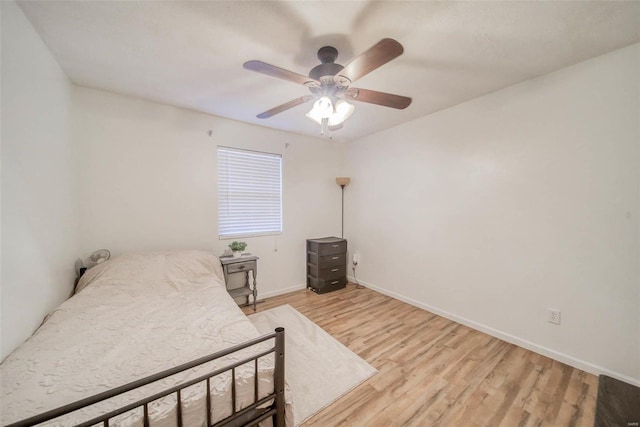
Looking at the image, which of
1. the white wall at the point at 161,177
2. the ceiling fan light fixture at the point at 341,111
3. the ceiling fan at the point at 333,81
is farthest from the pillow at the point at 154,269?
the ceiling fan light fixture at the point at 341,111

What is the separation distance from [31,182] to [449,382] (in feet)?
10.6

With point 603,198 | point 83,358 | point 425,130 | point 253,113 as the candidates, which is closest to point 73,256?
point 83,358

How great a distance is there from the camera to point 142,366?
3.67 feet

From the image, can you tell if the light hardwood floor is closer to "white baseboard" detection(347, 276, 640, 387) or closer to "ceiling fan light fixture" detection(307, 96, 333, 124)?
"white baseboard" detection(347, 276, 640, 387)

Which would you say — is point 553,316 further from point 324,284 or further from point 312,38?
point 312,38

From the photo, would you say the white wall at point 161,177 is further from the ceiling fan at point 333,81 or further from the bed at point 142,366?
the ceiling fan at point 333,81

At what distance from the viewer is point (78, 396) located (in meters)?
0.94

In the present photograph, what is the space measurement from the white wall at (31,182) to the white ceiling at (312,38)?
23 centimetres

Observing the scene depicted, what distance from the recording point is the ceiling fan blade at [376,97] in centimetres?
163

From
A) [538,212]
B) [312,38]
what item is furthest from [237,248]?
[538,212]

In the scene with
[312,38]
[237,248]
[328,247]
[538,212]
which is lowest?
[328,247]

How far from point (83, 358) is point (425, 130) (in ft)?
11.8

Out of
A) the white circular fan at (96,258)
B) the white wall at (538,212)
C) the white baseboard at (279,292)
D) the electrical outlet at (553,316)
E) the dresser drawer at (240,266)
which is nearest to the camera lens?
the white wall at (538,212)

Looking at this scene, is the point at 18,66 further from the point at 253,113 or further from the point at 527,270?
the point at 527,270
